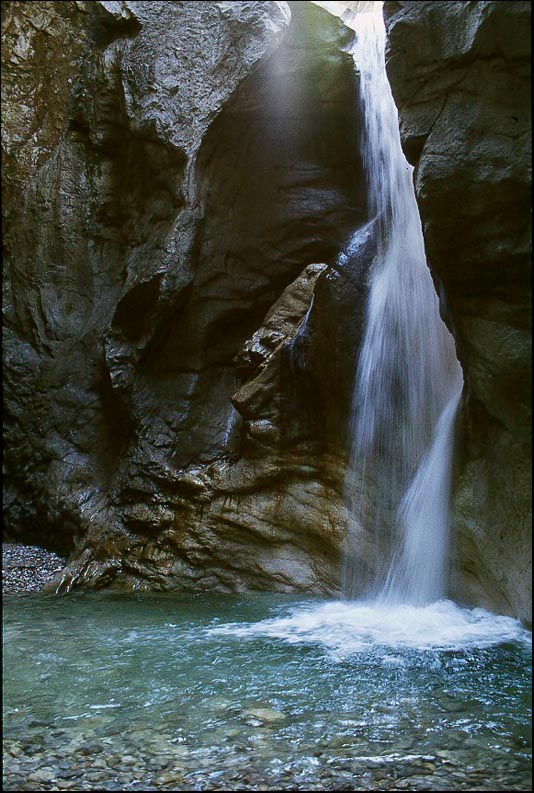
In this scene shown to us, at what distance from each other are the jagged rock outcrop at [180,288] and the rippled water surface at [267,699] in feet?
4.50

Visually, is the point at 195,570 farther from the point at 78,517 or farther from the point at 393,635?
the point at 393,635

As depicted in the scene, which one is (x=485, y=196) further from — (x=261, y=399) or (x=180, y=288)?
(x=180, y=288)

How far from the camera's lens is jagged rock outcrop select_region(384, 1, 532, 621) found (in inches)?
172

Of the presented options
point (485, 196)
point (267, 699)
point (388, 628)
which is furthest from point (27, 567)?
point (485, 196)

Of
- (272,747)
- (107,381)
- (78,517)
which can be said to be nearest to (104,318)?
(107,381)

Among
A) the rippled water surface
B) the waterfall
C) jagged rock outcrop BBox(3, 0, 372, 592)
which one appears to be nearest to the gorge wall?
jagged rock outcrop BBox(3, 0, 372, 592)

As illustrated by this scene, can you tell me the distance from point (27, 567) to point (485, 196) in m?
6.20

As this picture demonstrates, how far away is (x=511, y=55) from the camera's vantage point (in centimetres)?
430

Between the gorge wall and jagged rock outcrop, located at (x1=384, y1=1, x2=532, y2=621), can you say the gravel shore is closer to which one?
the gorge wall

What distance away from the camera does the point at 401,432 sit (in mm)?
6621

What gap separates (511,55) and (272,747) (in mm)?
4193

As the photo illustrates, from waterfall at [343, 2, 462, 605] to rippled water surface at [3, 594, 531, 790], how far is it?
1.58 feet

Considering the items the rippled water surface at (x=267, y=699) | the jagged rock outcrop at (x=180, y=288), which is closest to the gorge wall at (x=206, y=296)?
the jagged rock outcrop at (x=180, y=288)

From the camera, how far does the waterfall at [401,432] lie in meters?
6.10
